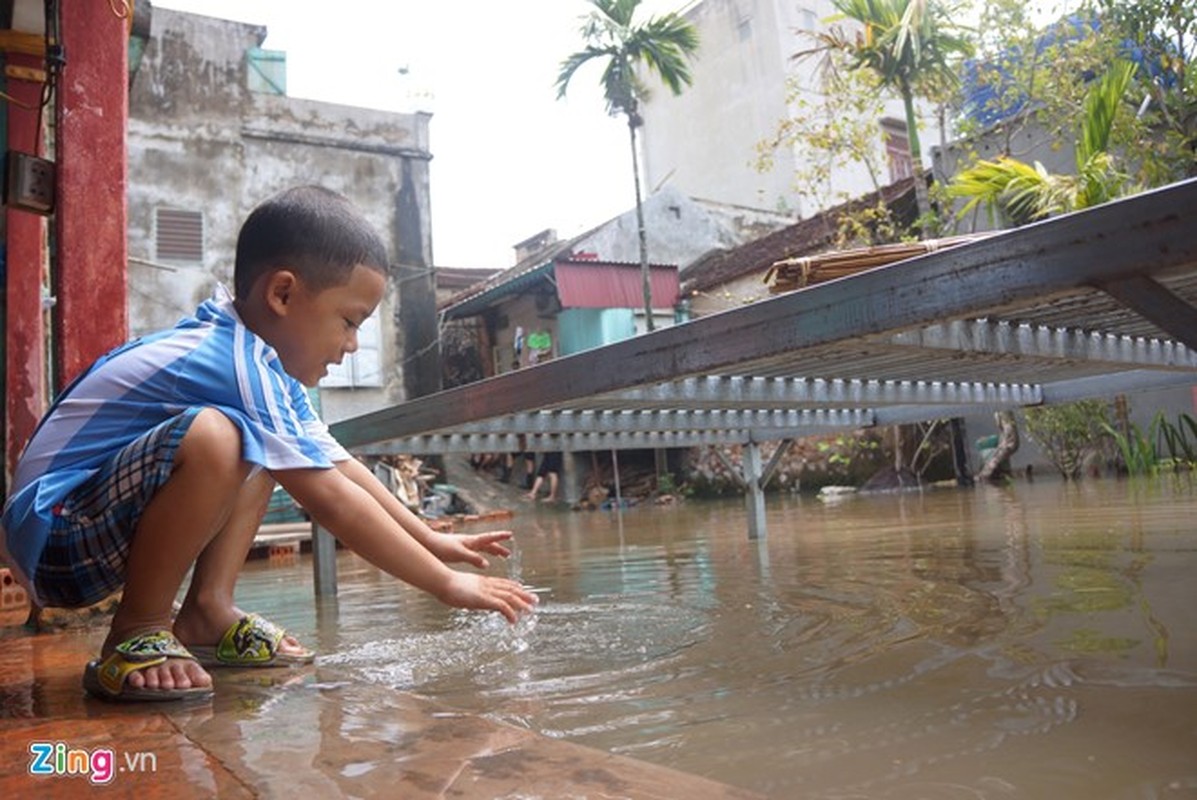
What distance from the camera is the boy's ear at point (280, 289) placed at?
177cm

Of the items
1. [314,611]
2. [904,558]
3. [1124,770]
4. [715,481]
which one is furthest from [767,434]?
[715,481]

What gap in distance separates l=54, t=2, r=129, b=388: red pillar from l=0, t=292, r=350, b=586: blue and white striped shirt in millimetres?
1350

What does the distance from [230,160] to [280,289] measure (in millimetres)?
15624

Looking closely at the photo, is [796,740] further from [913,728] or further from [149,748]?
[149,748]

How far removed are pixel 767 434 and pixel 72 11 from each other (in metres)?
4.04

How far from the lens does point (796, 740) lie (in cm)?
131

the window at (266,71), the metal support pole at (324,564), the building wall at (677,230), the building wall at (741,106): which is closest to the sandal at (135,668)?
the metal support pole at (324,564)

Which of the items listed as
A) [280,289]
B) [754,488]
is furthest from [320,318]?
[754,488]

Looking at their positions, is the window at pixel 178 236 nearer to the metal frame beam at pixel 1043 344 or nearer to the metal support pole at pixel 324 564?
the metal support pole at pixel 324 564

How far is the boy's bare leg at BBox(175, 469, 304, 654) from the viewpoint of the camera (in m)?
2.02

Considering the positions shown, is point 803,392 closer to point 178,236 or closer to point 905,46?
point 905,46

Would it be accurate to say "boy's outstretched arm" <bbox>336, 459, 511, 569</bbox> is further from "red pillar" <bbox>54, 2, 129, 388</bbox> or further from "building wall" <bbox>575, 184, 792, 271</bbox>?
"building wall" <bbox>575, 184, 792, 271</bbox>

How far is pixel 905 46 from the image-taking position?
11.0 meters

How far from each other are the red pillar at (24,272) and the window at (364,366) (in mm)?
12015
